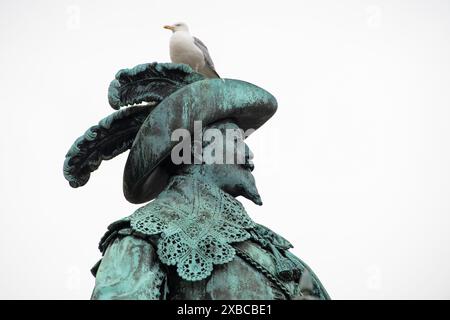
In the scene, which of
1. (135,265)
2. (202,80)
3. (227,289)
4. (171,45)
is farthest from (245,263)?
(171,45)

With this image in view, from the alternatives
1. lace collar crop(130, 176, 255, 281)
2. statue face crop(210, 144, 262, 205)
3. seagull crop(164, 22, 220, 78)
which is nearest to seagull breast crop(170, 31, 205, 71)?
seagull crop(164, 22, 220, 78)

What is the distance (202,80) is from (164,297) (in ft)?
6.59

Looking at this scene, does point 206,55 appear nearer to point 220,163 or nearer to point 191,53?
point 191,53

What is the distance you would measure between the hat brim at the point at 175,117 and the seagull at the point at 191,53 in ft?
5.63

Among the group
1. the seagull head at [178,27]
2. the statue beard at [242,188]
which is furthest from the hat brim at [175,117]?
the seagull head at [178,27]

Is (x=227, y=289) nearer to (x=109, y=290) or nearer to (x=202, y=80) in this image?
(x=109, y=290)

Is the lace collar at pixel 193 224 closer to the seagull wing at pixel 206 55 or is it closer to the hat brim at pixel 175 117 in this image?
the hat brim at pixel 175 117

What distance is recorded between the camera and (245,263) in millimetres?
7352

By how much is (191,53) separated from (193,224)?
9.88 feet

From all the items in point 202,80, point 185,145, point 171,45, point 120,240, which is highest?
point 171,45

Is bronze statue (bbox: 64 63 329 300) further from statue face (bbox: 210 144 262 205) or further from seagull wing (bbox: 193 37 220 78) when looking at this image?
seagull wing (bbox: 193 37 220 78)

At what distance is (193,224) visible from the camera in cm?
743

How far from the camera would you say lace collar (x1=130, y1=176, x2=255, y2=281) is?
712cm

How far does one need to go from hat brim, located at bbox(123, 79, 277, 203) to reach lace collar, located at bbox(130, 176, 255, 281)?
0.84 feet
